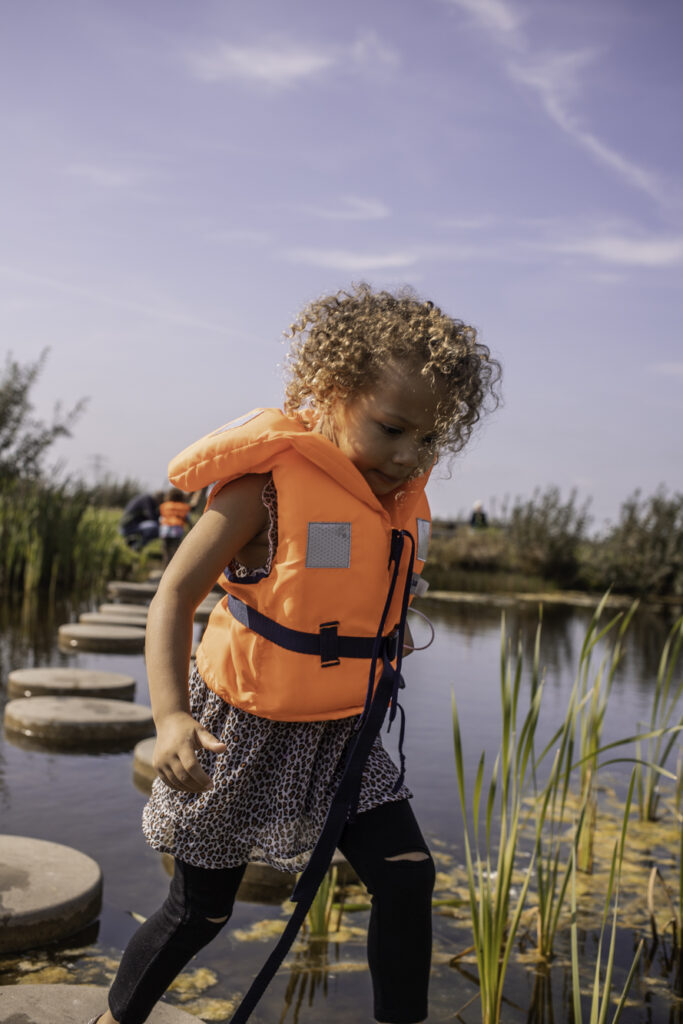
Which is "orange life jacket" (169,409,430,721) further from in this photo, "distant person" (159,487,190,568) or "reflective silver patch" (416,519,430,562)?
"distant person" (159,487,190,568)

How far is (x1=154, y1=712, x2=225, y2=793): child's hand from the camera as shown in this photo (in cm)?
148

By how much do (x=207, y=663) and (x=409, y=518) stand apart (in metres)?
0.50

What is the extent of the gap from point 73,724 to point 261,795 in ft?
9.99

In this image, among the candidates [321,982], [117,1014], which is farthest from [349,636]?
[321,982]

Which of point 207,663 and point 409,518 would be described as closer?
point 207,663

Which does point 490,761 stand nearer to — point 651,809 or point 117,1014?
point 651,809

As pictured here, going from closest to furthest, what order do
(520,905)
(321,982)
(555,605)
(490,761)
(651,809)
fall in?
(520,905) → (321,982) → (651,809) → (490,761) → (555,605)

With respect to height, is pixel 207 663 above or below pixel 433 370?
below

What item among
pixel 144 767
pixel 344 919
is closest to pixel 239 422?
pixel 344 919

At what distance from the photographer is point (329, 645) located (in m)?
1.71

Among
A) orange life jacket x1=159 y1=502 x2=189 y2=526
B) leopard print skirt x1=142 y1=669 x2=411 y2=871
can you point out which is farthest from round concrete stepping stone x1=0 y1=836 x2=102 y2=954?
orange life jacket x1=159 y1=502 x2=189 y2=526

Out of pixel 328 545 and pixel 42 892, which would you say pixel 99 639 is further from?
pixel 328 545

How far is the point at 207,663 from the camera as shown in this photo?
5.98ft

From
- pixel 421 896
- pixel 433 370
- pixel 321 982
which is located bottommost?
pixel 321 982
